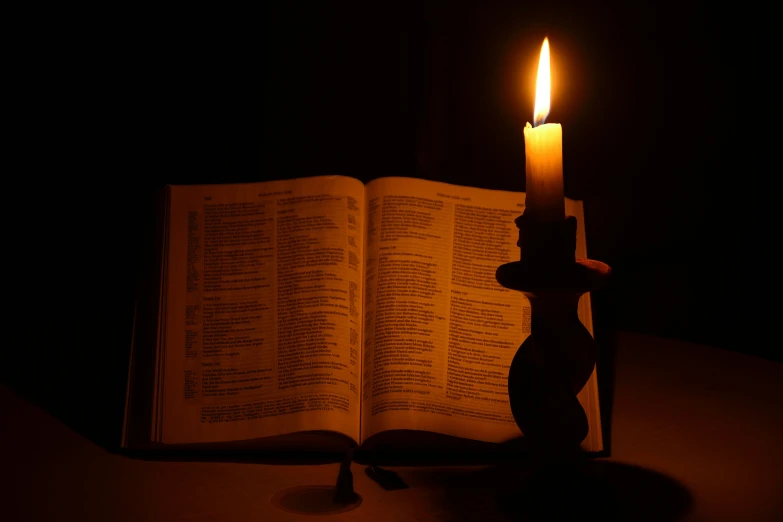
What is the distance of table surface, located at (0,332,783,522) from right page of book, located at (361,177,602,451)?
0.18 feet

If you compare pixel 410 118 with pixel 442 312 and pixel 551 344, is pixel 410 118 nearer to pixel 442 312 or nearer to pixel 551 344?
pixel 442 312

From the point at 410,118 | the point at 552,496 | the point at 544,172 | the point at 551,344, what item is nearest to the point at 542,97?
the point at 544,172

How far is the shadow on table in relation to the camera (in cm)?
56

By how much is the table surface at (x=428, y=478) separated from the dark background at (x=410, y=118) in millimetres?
618

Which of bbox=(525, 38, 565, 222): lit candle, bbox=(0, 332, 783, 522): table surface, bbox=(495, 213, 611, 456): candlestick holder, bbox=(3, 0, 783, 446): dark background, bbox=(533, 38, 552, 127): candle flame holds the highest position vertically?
bbox=(3, 0, 783, 446): dark background

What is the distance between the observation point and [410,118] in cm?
137

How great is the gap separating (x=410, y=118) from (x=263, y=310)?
734mm

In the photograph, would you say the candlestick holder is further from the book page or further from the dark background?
the dark background

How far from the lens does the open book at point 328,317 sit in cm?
69

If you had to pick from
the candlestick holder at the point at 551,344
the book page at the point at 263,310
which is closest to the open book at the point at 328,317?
the book page at the point at 263,310

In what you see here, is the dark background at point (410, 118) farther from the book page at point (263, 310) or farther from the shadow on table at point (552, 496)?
the shadow on table at point (552, 496)

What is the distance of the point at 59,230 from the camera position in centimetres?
143

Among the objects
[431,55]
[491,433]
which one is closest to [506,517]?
[491,433]

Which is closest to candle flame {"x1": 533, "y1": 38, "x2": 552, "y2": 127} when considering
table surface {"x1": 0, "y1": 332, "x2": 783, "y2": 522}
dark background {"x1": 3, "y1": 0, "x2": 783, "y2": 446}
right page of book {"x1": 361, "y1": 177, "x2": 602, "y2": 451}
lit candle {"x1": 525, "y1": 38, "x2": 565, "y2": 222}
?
lit candle {"x1": 525, "y1": 38, "x2": 565, "y2": 222}
